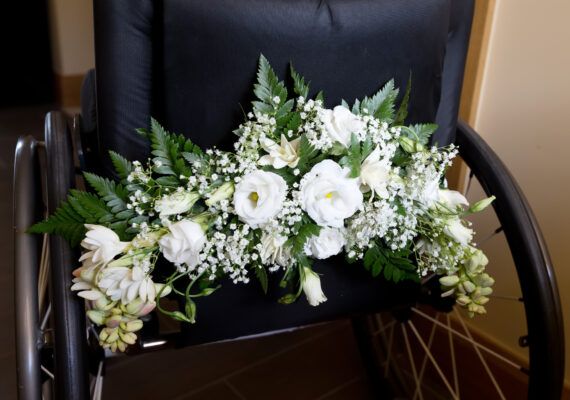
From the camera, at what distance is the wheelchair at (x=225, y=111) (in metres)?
0.79

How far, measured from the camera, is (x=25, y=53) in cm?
387

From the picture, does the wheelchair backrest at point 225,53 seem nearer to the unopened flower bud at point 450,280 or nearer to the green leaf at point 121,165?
the green leaf at point 121,165

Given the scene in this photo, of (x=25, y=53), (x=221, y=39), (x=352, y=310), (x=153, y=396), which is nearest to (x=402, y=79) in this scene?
(x=221, y=39)

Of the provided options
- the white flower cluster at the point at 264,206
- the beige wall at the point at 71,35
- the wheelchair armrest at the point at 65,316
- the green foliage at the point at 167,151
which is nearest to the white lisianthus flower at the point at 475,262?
the white flower cluster at the point at 264,206

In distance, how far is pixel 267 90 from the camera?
0.79 m

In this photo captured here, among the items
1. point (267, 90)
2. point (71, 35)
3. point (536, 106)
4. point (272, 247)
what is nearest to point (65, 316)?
point (272, 247)

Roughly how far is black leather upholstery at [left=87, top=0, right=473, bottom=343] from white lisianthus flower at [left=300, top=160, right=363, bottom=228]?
0.15 meters

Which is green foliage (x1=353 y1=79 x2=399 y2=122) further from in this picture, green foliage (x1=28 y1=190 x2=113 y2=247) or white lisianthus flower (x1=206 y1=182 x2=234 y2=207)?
green foliage (x1=28 y1=190 x2=113 y2=247)

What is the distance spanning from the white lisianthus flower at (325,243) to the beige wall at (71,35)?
10.3 feet

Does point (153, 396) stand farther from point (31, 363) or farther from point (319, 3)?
point (319, 3)

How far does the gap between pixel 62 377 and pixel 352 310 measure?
459mm

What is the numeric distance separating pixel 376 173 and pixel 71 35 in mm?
3329

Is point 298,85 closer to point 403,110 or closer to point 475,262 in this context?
point 403,110

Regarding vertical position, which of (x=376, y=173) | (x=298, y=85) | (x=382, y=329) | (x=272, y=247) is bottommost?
(x=382, y=329)
